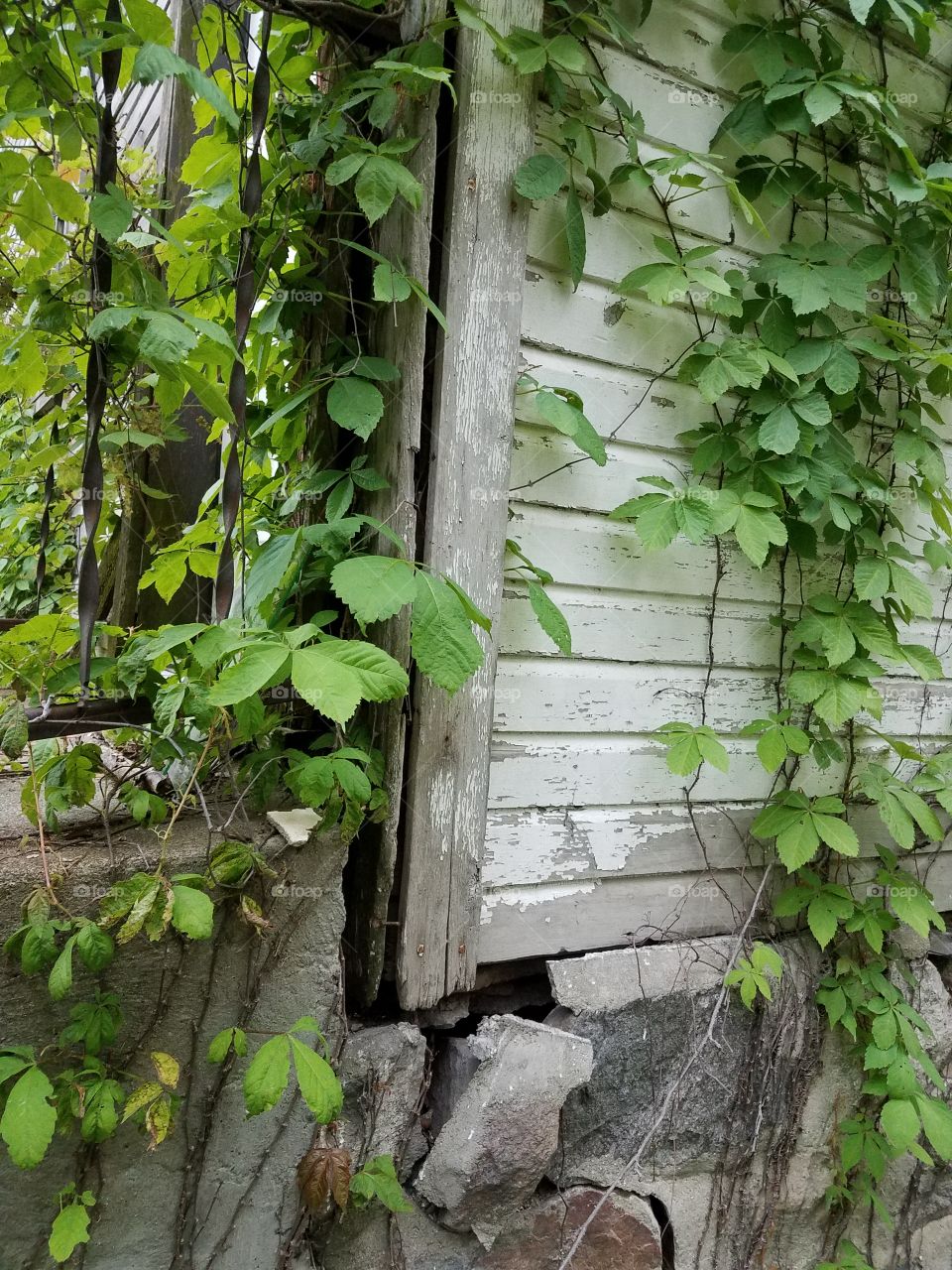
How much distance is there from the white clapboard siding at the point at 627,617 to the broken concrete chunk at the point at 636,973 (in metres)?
0.05

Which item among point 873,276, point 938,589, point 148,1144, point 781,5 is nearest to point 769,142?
point 781,5

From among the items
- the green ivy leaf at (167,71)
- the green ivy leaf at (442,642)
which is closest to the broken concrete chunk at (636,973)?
the green ivy leaf at (442,642)

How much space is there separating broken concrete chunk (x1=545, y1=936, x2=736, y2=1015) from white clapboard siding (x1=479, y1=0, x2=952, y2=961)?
0.05 m

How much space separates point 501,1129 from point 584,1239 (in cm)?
41

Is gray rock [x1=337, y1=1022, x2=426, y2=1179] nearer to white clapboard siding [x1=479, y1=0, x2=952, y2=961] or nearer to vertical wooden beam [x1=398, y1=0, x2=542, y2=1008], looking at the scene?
vertical wooden beam [x1=398, y1=0, x2=542, y2=1008]

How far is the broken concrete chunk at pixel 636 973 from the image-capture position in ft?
6.36

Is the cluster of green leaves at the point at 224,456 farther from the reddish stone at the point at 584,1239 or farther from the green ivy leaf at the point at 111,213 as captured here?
the reddish stone at the point at 584,1239

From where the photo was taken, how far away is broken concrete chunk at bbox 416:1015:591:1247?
1.73 meters

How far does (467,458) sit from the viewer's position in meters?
1.71

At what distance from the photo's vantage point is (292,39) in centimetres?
168

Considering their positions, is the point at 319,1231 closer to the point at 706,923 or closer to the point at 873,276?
the point at 706,923

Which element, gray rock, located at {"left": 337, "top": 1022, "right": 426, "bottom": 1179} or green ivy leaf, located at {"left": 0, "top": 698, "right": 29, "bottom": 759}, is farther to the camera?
gray rock, located at {"left": 337, "top": 1022, "right": 426, "bottom": 1179}

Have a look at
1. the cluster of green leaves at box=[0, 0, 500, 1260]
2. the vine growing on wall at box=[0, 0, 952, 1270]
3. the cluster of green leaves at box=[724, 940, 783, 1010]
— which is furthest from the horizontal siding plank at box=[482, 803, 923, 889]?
the cluster of green leaves at box=[0, 0, 500, 1260]

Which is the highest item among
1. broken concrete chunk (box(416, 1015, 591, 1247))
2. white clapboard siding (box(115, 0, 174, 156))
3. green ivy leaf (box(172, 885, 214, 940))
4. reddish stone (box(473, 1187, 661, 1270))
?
white clapboard siding (box(115, 0, 174, 156))
